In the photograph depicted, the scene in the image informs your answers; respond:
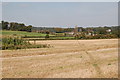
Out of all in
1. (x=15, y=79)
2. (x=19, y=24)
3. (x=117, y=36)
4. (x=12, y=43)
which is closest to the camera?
(x=15, y=79)

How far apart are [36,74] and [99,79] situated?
2.91 metres

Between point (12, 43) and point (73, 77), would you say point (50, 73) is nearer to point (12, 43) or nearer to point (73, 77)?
point (73, 77)

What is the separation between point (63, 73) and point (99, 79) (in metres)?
1.77

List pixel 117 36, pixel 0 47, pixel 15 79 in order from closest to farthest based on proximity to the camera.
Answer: pixel 15 79 → pixel 0 47 → pixel 117 36

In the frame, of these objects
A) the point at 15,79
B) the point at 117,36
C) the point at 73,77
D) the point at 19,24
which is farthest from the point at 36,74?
the point at 19,24

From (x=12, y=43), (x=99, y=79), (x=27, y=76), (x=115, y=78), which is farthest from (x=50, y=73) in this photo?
(x=12, y=43)

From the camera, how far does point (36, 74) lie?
8102 mm

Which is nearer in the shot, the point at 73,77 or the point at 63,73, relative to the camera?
the point at 73,77

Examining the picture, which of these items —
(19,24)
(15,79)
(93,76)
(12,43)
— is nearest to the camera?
(15,79)

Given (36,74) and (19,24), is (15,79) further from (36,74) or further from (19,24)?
(19,24)

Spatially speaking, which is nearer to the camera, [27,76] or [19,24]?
[27,76]

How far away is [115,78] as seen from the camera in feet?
25.0

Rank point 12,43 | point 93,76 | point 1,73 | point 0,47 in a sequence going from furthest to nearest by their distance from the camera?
point 12,43
point 0,47
point 1,73
point 93,76

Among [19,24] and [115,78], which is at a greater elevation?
[19,24]
